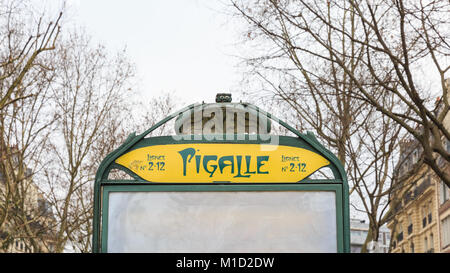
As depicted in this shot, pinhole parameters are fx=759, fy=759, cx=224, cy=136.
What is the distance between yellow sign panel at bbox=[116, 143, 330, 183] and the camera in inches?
238

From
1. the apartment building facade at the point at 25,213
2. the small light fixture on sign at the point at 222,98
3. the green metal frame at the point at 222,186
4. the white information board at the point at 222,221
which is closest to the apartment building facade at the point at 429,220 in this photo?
the apartment building facade at the point at 25,213

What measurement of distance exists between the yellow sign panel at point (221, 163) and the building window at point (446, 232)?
44.9 metres

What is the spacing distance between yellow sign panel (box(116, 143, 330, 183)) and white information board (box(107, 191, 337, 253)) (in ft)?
0.48

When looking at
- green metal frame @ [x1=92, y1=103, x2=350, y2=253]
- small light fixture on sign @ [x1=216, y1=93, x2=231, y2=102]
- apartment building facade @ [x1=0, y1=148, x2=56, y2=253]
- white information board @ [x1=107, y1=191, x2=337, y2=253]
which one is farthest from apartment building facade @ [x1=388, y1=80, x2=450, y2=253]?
white information board @ [x1=107, y1=191, x2=337, y2=253]

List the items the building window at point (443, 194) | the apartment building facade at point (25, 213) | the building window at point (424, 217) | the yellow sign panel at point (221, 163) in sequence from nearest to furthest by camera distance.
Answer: the yellow sign panel at point (221, 163)
the apartment building facade at point (25, 213)
the building window at point (443, 194)
the building window at point (424, 217)

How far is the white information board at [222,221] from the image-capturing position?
5.71 meters

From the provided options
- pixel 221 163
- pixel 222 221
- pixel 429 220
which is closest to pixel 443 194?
pixel 429 220

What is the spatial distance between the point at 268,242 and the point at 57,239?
18982mm

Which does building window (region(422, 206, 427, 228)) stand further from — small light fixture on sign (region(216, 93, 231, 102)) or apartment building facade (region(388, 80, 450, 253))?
small light fixture on sign (region(216, 93, 231, 102))

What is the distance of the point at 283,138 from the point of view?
246 inches

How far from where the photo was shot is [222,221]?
580 centimetres

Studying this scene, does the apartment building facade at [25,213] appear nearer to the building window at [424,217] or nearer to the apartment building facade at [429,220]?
the apartment building facade at [429,220]
